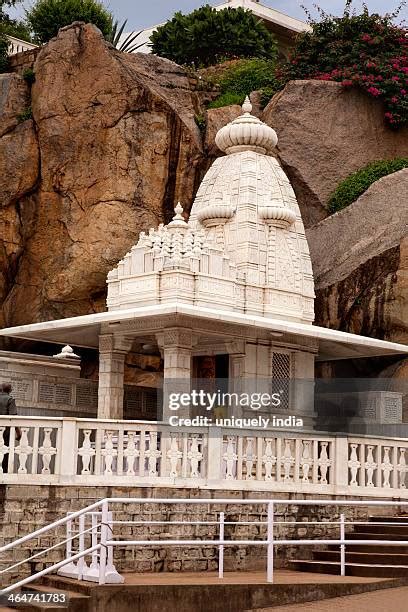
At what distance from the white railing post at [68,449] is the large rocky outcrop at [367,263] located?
31.1 ft

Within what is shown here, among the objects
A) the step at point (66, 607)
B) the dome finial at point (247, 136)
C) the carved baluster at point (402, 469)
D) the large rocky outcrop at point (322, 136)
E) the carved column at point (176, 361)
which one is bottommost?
the step at point (66, 607)

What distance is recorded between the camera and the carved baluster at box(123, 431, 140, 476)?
14.3 meters

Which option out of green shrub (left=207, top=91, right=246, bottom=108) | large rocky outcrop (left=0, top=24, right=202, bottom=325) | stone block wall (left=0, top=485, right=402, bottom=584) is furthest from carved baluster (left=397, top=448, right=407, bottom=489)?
green shrub (left=207, top=91, right=246, bottom=108)

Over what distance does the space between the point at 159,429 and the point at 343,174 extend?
46.1 feet

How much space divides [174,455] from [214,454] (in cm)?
60

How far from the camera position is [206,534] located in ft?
47.4

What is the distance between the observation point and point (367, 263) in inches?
874

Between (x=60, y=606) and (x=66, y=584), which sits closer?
(x=60, y=606)

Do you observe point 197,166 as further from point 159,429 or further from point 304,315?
point 159,429

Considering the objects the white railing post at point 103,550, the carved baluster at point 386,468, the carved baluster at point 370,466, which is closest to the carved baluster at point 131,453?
the white railing post at point 103,550

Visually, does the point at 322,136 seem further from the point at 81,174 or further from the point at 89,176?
the point at 81,174

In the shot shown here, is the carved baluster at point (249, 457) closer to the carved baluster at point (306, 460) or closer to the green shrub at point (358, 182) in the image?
the carved baluster at point (306, 460)

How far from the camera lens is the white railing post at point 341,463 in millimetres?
15680

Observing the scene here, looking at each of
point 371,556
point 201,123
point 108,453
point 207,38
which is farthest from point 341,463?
point 207,38
